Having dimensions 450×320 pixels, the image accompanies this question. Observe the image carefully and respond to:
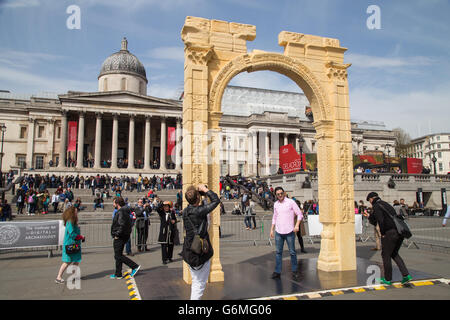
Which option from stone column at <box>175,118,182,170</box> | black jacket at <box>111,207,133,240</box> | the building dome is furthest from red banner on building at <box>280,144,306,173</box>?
the building dome

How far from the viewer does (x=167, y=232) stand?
912cm

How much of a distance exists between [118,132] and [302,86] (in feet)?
144

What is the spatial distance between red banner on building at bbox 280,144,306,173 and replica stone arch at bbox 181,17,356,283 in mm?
20963

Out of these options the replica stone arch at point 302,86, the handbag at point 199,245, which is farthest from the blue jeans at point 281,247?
the handbag at point 199,245

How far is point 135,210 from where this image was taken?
1126 cm

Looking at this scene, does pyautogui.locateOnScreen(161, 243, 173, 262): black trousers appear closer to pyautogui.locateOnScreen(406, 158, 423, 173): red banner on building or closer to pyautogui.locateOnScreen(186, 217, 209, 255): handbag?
pyautogui.locateOnScreen(186, 217, 209, 255): handbag

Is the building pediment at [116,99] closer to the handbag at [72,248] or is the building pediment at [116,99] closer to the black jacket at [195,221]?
the handbag at [72,248]

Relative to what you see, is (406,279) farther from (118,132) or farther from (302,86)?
(118,132)

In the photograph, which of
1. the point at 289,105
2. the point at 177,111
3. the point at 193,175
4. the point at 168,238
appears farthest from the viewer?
the point at 289,105

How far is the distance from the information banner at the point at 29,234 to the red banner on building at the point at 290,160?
22388mm

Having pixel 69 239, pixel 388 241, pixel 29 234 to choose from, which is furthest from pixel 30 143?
pixel 388 241
